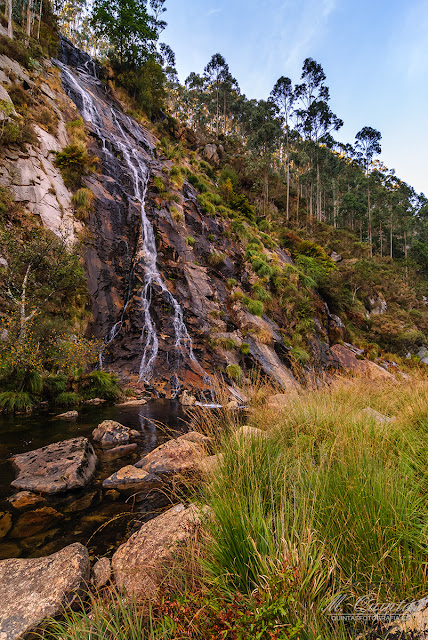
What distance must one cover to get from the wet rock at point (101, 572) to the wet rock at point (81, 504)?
50.9 inches

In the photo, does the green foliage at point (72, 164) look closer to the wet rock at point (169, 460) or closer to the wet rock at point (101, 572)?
the wet rock at point (169, 460)

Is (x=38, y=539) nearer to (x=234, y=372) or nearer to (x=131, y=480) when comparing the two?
(x=131, y=480)

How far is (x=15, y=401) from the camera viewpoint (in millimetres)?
7785

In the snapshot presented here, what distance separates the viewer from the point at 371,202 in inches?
2067

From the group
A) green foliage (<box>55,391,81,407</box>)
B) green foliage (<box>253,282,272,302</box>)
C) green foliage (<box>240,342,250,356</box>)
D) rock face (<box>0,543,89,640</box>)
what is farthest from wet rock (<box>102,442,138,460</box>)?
green foliage (<box>253,282,272,302</box>)

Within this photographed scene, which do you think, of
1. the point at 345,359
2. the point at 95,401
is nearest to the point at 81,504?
the point at 95,401

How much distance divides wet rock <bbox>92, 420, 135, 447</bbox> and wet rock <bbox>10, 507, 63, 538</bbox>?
95.2 inches

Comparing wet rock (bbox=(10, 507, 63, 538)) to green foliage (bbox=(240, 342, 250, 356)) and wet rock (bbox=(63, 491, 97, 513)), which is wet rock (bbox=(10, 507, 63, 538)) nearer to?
wet rock (bbox=(63, 491, 97, 513))

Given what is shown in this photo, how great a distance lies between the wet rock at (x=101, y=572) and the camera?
2445 mm

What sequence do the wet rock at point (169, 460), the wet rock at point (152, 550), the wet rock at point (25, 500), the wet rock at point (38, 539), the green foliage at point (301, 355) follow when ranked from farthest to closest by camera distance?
the green foliage at point (301, 355) < the wet rock at point (169, 460) < the wet rock at point (25, 500) < the wet rock at point (38, 539) < the wet rock at point (152, 550)

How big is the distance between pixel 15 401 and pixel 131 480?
516 cm

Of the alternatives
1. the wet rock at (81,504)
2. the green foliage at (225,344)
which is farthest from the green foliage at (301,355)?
the wet rock at (81,504)

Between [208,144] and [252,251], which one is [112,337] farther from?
[208,144]

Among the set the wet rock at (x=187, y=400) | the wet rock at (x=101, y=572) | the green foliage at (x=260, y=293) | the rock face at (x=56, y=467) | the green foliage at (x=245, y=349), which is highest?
the green foliage at (x=260, y=293)
